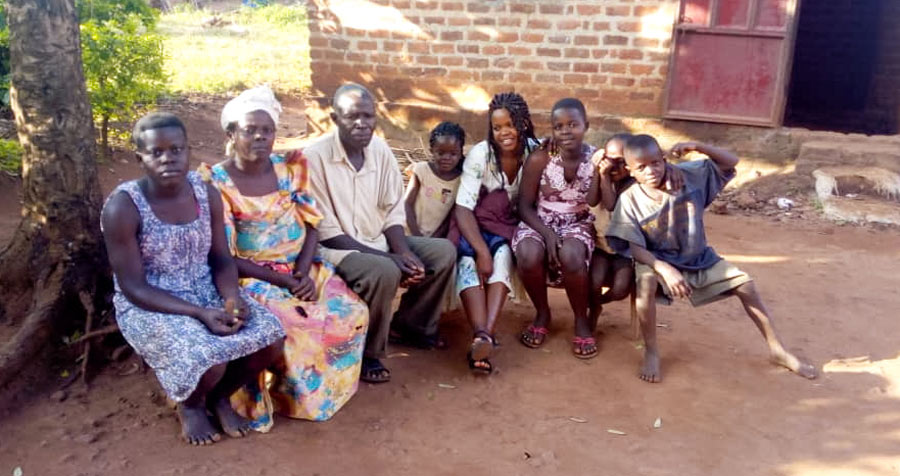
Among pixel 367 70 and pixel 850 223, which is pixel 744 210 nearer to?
pixel 850 223

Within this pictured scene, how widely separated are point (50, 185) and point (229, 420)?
1.37 metres

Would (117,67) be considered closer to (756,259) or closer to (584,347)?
(584,347)

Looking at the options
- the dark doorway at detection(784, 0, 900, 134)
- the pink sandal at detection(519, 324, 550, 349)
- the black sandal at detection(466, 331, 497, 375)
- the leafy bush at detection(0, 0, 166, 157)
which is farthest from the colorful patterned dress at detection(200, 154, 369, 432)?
the dark doorway at detection(784, 0, 900, 134)

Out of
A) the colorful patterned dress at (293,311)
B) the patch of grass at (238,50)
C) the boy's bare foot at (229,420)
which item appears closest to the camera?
the boy's bare foot at (229,420)

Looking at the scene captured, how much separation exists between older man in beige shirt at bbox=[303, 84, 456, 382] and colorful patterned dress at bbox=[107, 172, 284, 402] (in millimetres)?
570

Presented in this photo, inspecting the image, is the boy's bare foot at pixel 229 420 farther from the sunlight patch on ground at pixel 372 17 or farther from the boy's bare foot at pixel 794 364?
the sunlight patch on ground at pixel 372 17

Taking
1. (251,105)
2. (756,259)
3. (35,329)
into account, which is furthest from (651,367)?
(35,329)

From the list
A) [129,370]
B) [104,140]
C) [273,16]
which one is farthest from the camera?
[273,16]

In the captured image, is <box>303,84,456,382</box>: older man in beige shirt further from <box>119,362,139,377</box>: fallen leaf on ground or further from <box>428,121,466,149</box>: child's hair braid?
<box>119,362,139,377</box>: fallen leaf on ground

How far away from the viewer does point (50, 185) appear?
3.51 meters

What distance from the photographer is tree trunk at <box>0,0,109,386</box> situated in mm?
3416

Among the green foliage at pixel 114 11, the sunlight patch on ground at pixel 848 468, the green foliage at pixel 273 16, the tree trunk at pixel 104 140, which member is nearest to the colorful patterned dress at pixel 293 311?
the sunlight patch on ground at pixel 848 468

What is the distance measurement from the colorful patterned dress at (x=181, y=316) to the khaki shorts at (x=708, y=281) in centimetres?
178

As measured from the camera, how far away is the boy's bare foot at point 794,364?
3.68 metres
